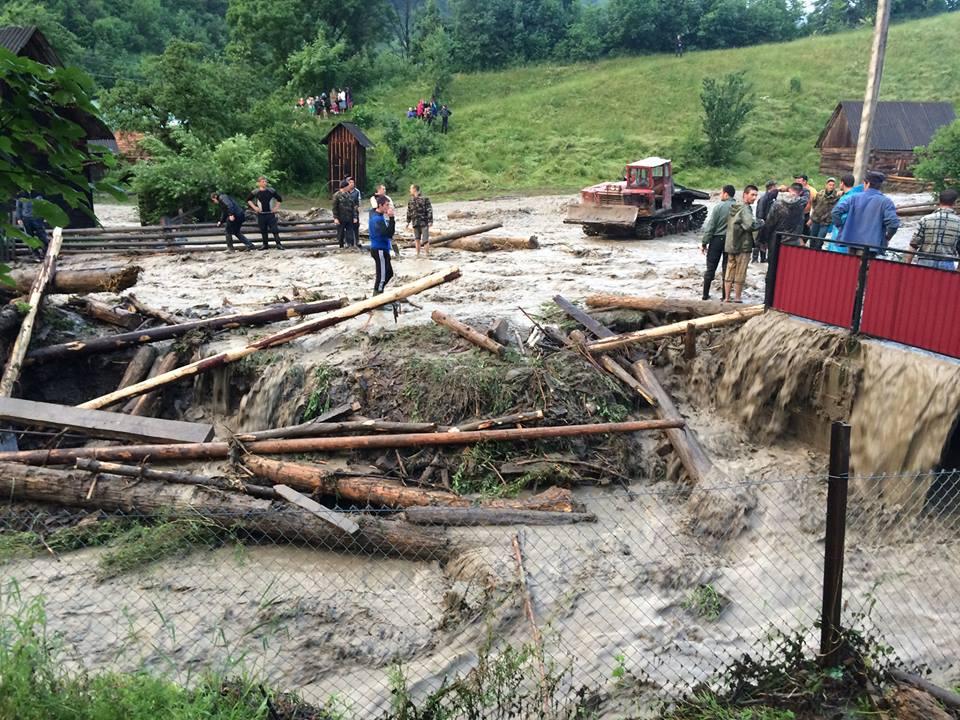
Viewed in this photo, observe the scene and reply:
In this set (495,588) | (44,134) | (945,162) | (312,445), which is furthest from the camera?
(945,162)

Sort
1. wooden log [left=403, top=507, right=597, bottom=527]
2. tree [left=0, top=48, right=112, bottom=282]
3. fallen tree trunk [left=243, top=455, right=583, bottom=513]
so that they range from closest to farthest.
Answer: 1. tree [left=0, top=48, right=112, bottom=282]
2. wooden log [left=403, top=507, right=597, bottom=527]
3. fallen tree trunk [left=243, top=455, right=583, bottom=513]

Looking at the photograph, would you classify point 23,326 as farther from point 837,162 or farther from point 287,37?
point 287,37

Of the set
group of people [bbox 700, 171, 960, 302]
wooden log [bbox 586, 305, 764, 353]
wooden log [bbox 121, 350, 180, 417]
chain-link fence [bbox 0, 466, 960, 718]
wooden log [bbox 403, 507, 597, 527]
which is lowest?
chain-link fence [bbox 0, 466, 960, 718]

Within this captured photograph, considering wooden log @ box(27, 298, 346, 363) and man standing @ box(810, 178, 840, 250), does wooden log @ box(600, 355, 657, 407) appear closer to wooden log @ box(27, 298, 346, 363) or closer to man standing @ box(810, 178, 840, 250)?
wooden log @ box(27, 298, 346, 363)

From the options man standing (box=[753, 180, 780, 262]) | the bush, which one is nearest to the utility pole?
man standing (box=[753, 180, 780, 262])

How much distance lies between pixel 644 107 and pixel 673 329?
38158mm

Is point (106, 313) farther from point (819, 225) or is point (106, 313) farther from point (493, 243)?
point (819, 225)

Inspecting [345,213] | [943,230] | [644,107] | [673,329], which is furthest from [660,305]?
[644,107]

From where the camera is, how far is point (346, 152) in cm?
3269

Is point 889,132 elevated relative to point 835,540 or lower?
elevated

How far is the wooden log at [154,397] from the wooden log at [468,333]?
3.71 m

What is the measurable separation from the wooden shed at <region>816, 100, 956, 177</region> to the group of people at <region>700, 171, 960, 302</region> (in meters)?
22.5

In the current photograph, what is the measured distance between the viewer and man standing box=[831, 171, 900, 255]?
969cm

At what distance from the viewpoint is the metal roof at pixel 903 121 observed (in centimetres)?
3478
